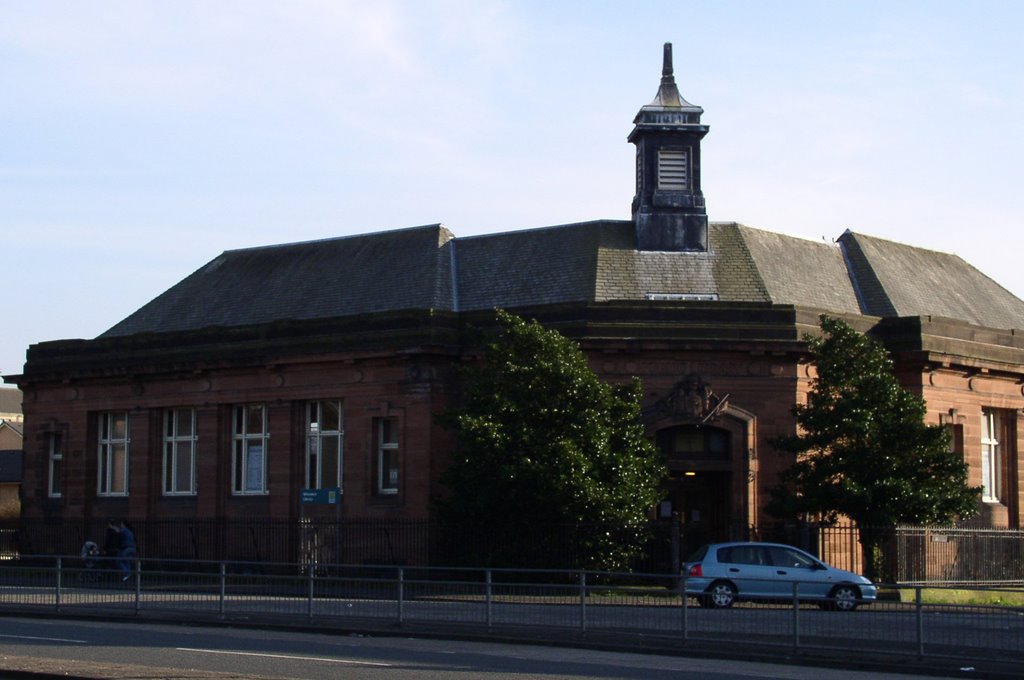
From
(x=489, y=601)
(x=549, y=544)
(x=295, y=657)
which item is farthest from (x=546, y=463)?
(x=295, y=657)

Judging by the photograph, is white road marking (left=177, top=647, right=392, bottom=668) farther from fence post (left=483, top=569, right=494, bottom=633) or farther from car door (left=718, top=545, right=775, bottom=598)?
car door (left=718, top=545, right=775, bottom=598)

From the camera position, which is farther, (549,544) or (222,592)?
(549,544)

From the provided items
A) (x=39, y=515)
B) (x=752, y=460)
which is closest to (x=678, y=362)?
(x=752, y=460)

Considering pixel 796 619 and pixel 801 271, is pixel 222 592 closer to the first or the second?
pixel 796 619

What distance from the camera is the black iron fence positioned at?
32219 mm

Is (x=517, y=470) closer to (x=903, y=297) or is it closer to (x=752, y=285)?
(x=752, y=285)

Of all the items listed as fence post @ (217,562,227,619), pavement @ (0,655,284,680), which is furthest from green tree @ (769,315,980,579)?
pavement @ (0,655,284,680)

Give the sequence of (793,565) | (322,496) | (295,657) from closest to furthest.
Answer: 1. (295,657)
2. (793,565)
3. (322,496)

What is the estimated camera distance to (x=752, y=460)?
34.9 metres

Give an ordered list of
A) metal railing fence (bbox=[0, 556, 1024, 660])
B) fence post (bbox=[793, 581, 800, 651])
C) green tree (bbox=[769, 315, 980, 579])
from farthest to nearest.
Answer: green tree (bbox=[769, 315, 980, 579]), fence post (bbox=[793, 581, 800, 651]), metal railing fence (bbox=[0, 556, 1024, 660])

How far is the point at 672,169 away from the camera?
4012 cm

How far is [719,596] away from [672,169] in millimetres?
17954

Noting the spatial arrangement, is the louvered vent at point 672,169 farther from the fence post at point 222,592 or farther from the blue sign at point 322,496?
the fence post at point 222,592

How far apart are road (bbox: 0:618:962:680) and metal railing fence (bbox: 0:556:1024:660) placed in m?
0.80
